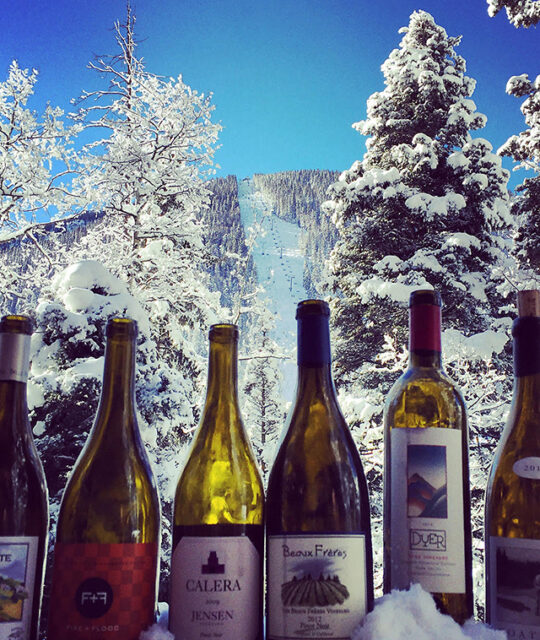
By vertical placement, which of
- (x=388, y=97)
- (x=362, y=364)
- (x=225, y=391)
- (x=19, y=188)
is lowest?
(x=225, y=391)

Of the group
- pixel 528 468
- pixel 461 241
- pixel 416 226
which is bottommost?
pixel 528 468

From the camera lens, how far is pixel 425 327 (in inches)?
42.6

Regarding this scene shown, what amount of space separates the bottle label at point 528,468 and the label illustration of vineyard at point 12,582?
0.91m

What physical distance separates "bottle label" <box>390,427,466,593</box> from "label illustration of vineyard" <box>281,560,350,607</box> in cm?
14

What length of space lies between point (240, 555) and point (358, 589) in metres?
0.20

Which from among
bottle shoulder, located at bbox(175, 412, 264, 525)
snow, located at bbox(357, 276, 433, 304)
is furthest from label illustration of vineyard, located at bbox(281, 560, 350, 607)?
snow, located at bbox(357, 276, 433, 304)

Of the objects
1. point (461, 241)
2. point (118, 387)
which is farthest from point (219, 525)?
point (461, 241)

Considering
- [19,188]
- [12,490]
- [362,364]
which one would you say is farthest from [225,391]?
[362,364]

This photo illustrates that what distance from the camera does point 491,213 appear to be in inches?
392

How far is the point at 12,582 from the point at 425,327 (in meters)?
0.84

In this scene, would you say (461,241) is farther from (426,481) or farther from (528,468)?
(426,481)

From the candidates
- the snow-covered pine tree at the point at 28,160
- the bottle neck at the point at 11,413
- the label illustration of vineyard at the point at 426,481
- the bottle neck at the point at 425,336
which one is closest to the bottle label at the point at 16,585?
the bottle neck at the point at 11,413

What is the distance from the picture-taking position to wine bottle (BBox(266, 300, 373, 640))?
Result: 0.90m

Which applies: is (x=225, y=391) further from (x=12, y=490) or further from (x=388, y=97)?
(x=388, y=97)
